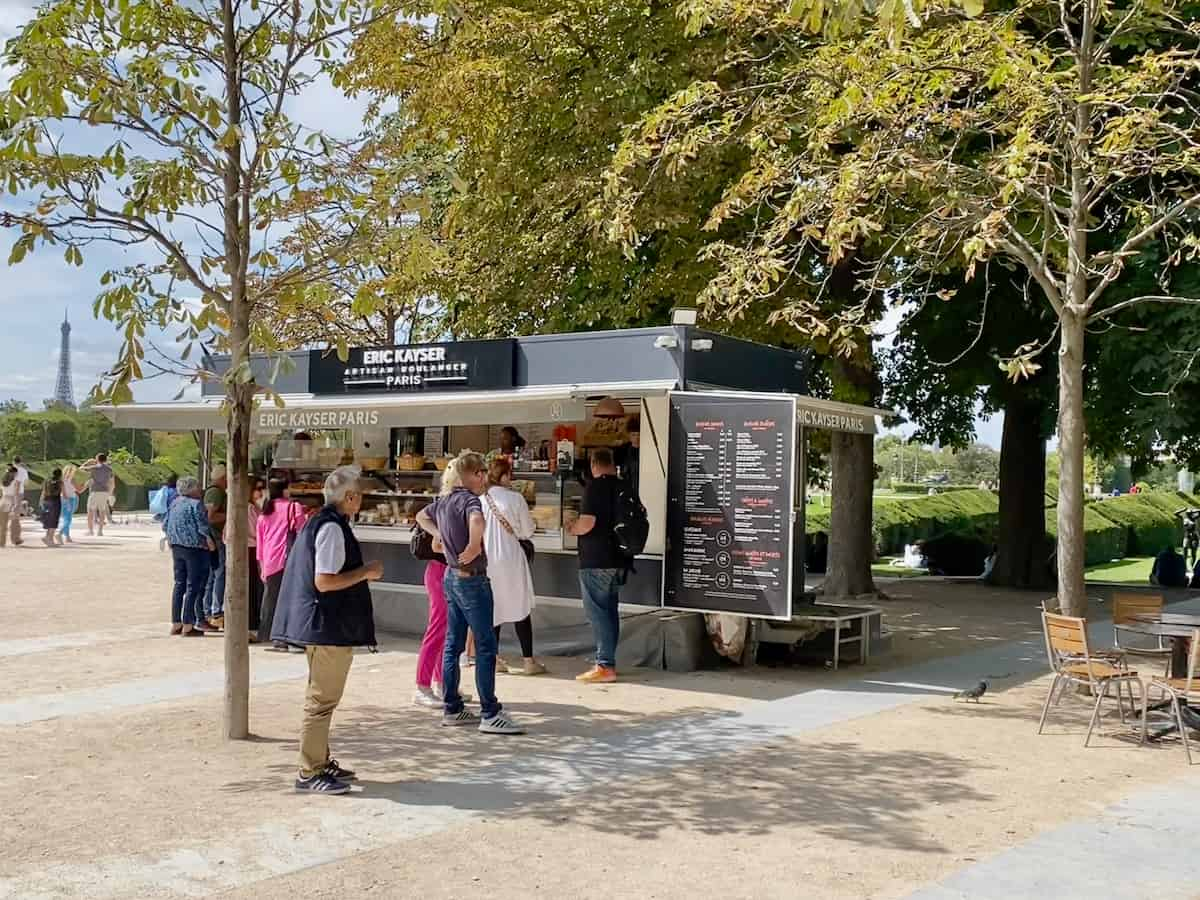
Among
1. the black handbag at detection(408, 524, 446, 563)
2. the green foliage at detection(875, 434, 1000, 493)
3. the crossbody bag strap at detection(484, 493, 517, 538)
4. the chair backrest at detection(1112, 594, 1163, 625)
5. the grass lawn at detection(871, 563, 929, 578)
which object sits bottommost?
the grass lawn at detection(871, 563, 929, 578)

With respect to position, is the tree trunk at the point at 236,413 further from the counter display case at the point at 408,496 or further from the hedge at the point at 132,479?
the hedge at the point at 132,479

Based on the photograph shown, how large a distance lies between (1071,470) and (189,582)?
879 centimetres

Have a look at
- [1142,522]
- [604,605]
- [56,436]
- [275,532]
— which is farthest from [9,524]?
[56,436]

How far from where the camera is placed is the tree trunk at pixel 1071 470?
9820 mm

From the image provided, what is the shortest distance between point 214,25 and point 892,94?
18.2 ft

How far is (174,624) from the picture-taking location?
13.0m

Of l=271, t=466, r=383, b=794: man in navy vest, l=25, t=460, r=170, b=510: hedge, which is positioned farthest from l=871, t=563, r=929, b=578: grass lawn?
l=25, t=460, r=170, b=510: hedge

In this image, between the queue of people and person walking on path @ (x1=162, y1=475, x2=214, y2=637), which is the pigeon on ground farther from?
person walking on path @ (x1=162, y1=475, x2=214, y2=637)

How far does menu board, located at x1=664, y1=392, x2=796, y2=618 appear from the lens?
10.4 metres

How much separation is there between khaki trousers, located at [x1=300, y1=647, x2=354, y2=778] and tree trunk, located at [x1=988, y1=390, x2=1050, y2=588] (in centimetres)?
1769

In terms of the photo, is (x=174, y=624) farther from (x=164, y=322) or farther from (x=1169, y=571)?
(x=1169, y=571)

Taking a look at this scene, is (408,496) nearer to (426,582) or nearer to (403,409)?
(403,409)

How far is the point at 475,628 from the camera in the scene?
7.99 metres

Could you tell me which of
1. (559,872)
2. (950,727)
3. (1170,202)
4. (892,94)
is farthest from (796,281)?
(559,872)
